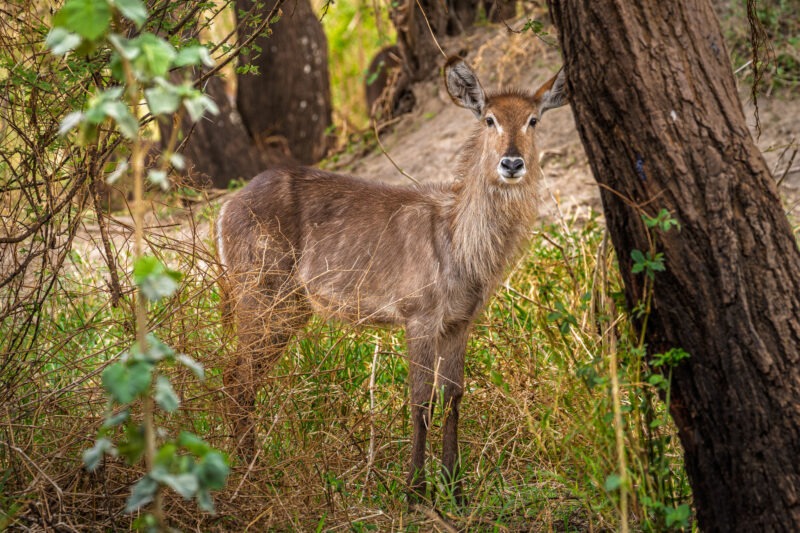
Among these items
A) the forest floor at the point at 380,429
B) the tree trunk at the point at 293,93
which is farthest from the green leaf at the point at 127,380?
the tree trunk at the point at 293,93

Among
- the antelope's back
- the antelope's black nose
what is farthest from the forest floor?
the antelope's black nose

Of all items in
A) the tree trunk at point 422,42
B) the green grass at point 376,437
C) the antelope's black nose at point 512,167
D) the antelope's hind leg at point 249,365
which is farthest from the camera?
the tree trunk at point 422,42

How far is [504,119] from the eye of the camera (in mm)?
4137

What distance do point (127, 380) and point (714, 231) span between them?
168 centimetres

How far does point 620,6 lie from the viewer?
2.58 m

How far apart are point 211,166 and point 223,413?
6162 mm

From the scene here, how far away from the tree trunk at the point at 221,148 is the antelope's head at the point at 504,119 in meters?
5.05

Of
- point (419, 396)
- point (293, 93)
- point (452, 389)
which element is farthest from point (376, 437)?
point (293, 93)

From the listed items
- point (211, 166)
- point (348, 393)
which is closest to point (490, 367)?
point (348, 393)

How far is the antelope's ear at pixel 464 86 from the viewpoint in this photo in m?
4.26

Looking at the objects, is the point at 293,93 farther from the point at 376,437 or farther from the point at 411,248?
the point at 376,437

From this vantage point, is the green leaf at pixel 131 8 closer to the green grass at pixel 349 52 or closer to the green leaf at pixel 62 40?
the green leaf at pixel 62 40

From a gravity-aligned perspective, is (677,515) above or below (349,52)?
below

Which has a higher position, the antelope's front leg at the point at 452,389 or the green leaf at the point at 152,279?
the green leaf at the point at 152,279
